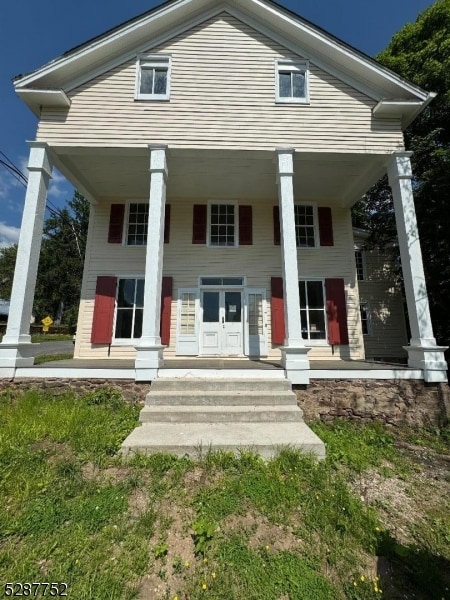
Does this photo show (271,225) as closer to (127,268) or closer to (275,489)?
(127,268)

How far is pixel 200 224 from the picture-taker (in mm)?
8250

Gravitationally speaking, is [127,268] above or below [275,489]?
above

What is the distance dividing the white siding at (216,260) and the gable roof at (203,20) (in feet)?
10.0

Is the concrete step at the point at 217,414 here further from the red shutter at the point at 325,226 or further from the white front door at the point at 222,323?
the red shutter at the point at 325,226

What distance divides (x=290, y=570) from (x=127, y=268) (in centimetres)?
746

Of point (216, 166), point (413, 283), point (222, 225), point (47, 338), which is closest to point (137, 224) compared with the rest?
point (222, 225)

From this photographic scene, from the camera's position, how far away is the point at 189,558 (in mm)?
2084

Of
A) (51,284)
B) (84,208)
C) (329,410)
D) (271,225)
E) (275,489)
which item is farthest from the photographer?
(51,284)

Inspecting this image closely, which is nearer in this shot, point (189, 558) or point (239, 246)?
point (189, 558)

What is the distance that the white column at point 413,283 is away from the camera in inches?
199

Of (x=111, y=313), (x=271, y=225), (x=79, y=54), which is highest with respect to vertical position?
(x=79, y=54)

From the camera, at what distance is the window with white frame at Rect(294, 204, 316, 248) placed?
8422 mm

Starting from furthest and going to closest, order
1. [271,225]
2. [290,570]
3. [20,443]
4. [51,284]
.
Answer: [51,284] < [271,225] < [20,443] < [290,570]

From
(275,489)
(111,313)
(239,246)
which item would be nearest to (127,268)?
(111,313)
